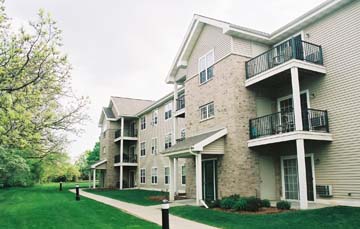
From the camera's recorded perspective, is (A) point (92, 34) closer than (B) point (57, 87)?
No

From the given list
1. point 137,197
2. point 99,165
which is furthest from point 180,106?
point 99,165

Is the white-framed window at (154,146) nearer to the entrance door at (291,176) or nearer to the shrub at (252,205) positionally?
the entrance door at (291,176)

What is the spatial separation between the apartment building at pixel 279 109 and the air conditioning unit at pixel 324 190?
4cm

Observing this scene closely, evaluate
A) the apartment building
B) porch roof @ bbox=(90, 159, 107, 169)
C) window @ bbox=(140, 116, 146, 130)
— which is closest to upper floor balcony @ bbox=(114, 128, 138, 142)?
window @ bbox=(140, 116, 146, 130)

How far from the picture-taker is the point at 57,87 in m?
10.7

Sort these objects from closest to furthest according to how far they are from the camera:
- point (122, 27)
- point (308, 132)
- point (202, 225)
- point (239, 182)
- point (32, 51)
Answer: point (32, 51), point (202, 225), point (308, 132), point (239, 182), point (122, 27)

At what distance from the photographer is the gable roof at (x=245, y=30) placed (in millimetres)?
13455

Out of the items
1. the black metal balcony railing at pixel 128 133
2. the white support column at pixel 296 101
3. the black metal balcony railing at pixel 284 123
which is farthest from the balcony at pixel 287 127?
the black metal balcony railing at pixel 128 133

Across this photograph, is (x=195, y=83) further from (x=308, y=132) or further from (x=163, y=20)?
(x=308, y=132)

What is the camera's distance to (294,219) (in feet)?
33.5

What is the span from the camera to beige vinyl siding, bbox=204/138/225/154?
15954mm

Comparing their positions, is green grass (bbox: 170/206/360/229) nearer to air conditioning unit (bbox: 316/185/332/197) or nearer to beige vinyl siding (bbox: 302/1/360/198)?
air conditioning unit (bbox: 316/185/332/197)

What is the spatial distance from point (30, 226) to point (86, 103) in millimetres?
5063

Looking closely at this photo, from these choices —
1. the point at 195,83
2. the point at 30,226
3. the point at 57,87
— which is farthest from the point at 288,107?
the point at 30,226
